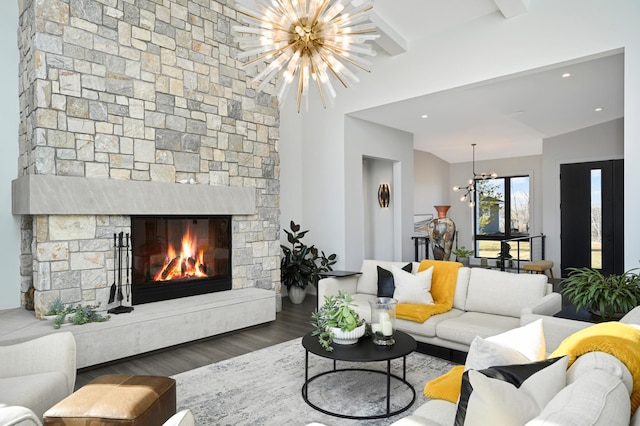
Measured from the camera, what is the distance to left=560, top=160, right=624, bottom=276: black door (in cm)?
715

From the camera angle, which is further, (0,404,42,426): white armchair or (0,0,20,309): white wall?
(0,0,20,309): white wall

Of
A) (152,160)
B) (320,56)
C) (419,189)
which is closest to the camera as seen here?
(320,56)

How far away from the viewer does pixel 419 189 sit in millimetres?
10070

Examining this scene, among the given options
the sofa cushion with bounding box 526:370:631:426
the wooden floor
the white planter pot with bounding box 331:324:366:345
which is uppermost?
the sofa cushion with bounding box 526:370:631:426

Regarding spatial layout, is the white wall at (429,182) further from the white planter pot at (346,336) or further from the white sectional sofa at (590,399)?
the white sectional sofa at (590,399)

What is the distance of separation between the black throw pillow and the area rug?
720 millimetres

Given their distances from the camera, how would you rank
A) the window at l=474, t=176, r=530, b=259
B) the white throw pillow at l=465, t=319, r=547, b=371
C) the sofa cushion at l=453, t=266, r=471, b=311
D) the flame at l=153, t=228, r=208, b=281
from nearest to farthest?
the white throw pillow at l=465, t=319, r=547, b=371
the sofa cushion at l=453, t=266, r=471, b=311
the flame at l=153, t=228, r=208, b=281
the window at l=474, t=176, r=530, b=259

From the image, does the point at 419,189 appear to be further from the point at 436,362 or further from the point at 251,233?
the point at 436,362

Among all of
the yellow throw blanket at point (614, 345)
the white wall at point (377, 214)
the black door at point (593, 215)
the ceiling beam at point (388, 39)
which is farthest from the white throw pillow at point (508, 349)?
the black door at point (593, 215)

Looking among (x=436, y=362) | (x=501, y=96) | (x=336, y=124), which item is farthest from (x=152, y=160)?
(x=501, y=96)

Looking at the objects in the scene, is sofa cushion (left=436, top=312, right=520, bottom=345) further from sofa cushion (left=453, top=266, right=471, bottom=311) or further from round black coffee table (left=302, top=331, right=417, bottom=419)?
round black coffee table (left=302, top=331, right=417, bottom=419)

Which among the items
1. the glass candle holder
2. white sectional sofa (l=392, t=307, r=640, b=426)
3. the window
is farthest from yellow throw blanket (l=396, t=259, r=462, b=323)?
the window

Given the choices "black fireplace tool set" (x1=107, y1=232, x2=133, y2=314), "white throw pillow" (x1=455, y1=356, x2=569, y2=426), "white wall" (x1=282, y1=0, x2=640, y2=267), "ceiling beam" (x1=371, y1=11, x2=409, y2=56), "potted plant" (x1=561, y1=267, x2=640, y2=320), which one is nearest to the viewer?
"white throw pillow" (x1=455, y1=356, x2=569, y2=426)

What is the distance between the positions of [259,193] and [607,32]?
4.11 metres
